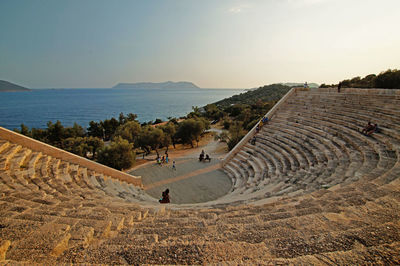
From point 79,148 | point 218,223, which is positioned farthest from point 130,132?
point 218,223

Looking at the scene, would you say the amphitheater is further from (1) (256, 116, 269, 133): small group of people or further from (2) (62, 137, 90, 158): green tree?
(2) (62, 137, 90, 158): green tree

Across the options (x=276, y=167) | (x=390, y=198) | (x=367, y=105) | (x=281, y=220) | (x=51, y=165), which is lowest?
(x=276, y=167)

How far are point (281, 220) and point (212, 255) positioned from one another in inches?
62.1

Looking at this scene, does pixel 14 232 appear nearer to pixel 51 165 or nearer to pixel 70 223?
pixel 70 223

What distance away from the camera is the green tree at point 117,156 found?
13.8m

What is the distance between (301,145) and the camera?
1034 cm

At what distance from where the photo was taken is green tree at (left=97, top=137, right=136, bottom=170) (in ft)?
45.4

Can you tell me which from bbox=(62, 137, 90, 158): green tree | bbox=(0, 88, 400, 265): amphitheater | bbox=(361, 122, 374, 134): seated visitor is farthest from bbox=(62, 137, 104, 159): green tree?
bbox=(361, 122, 374, 134): seated visitor

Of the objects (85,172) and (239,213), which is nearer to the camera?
(239,213)

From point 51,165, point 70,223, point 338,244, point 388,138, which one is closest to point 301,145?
point 388,138

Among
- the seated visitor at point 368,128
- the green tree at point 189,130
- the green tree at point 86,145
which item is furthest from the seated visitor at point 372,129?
the green tree at point 86,145

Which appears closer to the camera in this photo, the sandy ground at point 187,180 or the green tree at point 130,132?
the sandy ground at point 187,180

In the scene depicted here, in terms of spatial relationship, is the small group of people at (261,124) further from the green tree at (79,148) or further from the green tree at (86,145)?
the green tree at (79,148)

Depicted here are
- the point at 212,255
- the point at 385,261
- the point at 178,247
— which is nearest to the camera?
the point at 385,261
